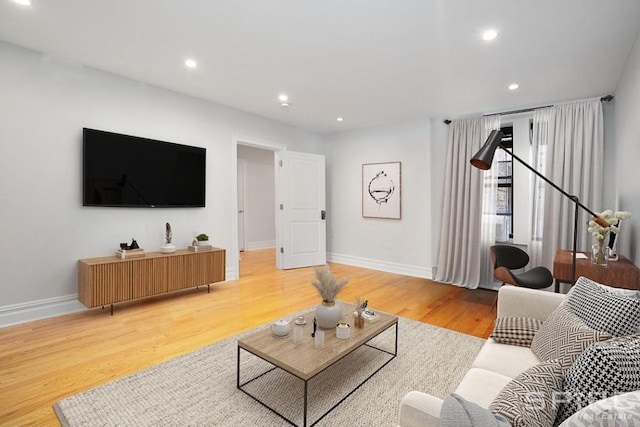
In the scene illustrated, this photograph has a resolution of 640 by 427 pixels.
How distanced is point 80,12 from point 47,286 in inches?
103

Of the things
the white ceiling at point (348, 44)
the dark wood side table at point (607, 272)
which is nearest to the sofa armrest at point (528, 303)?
the dark wood side table at point (607, 272)

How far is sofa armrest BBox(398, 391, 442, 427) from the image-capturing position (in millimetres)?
989

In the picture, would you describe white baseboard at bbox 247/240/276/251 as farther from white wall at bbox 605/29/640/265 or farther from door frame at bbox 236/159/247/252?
white wall at bbox 605/29/640/265

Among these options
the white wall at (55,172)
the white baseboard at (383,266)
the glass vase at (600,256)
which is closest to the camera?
the glass vase at (600,256)

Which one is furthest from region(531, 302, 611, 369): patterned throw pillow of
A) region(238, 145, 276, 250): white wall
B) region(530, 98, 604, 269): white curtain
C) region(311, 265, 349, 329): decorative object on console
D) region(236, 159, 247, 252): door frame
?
region(236, 159, 247, 252): door frame

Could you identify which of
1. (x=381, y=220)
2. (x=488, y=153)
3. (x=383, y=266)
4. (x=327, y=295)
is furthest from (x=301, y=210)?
(x=488, y=153)

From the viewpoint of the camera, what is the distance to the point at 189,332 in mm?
2883

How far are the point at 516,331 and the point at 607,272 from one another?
1.38 m

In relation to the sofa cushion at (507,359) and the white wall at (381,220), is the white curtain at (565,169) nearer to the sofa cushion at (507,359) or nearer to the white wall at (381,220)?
the white wall at (381,220)

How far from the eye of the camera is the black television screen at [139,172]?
339 centimetres

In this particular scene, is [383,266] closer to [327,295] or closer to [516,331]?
[327,295]

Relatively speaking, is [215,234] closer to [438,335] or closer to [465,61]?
[438,335]

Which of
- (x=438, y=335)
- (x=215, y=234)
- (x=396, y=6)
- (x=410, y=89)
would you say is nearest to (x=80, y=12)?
(x=396, y=6)

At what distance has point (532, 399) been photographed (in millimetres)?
910
